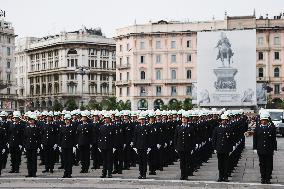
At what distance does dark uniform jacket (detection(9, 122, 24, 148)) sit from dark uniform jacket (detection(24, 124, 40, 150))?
97 cm

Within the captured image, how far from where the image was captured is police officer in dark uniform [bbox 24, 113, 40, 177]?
1947 cm

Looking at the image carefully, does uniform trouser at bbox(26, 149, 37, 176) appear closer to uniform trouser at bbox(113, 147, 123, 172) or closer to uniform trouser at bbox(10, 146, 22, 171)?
uniform trouser at bbox(10, 146, 22, 171)

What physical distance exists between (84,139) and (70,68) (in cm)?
10558

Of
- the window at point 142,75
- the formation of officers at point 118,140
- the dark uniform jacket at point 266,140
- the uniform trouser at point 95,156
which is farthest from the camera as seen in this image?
the window at point 142,75

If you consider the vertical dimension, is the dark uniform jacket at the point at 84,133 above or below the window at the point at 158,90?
below

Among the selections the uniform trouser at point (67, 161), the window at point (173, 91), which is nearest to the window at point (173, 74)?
the window at point (173, 91)

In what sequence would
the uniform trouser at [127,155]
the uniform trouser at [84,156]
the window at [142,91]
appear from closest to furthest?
the uniform trouser at [84,156] → the uniform trouser at [127,155] → the window at [142,91]

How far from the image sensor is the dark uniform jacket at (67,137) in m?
19.8

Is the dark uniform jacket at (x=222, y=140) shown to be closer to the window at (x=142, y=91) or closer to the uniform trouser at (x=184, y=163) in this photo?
the uniform trouser at (x=184, y=163)

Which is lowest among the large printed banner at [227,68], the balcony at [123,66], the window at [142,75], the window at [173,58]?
the large printed banner at [227,68]

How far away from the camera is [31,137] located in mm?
19750

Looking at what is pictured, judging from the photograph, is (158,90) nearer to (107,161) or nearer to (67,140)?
(67,140)

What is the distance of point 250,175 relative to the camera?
1998cm

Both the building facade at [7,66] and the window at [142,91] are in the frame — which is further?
the window at [142,91]
